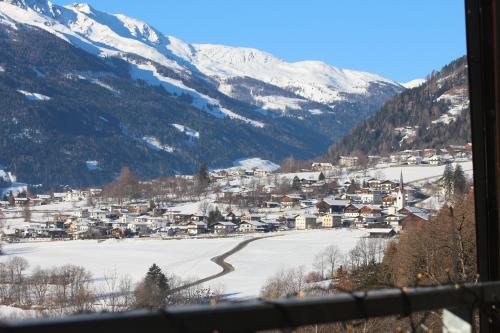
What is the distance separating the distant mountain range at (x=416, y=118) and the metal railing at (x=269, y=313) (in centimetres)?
11308

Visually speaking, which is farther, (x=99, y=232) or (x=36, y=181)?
(x=36, y=181)

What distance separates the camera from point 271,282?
29.6 metres

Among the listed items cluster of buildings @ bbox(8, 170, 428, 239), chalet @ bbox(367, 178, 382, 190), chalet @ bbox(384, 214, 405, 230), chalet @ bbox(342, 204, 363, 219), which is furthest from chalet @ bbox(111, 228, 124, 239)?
chalet @ bbox(367, 178, 382, 190)

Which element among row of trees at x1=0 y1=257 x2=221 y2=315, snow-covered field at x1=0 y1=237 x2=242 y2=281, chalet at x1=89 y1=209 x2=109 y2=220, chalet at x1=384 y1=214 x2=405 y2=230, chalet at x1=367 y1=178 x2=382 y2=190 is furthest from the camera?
chalet at x1=367 y1=178 x2=382 y2=190

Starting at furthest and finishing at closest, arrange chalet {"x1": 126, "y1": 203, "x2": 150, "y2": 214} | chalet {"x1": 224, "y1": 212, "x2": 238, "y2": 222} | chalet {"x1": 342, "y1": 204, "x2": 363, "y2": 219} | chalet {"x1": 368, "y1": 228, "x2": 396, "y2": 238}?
chalet {"x1": 126, "y1": 203, "x2": 150, "y2": 214} < chalet {"x1": 224, "y1": 212, "x2": 238, "y2": 222} < chalet {"x1": 342, "y1": 204, "x2": 363, "y2": 219} < chalet {"x1": 368, "y1": 228, "x2": 396, "y2": 238}

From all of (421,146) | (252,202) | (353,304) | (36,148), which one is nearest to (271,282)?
(353,304)

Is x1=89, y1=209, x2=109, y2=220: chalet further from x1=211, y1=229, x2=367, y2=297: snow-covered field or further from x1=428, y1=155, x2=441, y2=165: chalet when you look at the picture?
x1=428, y1=155, x2=441, y2=165: chalet

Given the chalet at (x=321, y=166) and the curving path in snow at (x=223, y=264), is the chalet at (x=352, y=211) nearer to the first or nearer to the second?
the curving path in snow at (x=223, y=264)

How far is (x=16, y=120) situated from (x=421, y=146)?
9076cm

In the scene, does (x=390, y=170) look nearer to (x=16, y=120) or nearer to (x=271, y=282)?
(x=271, y=282)

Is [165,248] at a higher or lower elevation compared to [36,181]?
lower

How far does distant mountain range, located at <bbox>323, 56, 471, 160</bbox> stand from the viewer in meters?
117

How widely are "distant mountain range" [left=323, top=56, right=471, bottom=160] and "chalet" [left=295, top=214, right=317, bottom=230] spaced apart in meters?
45.9

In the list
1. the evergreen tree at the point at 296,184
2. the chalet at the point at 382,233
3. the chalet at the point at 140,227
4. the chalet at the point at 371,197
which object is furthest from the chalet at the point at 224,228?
the evergreen tree at the point at 296,184
